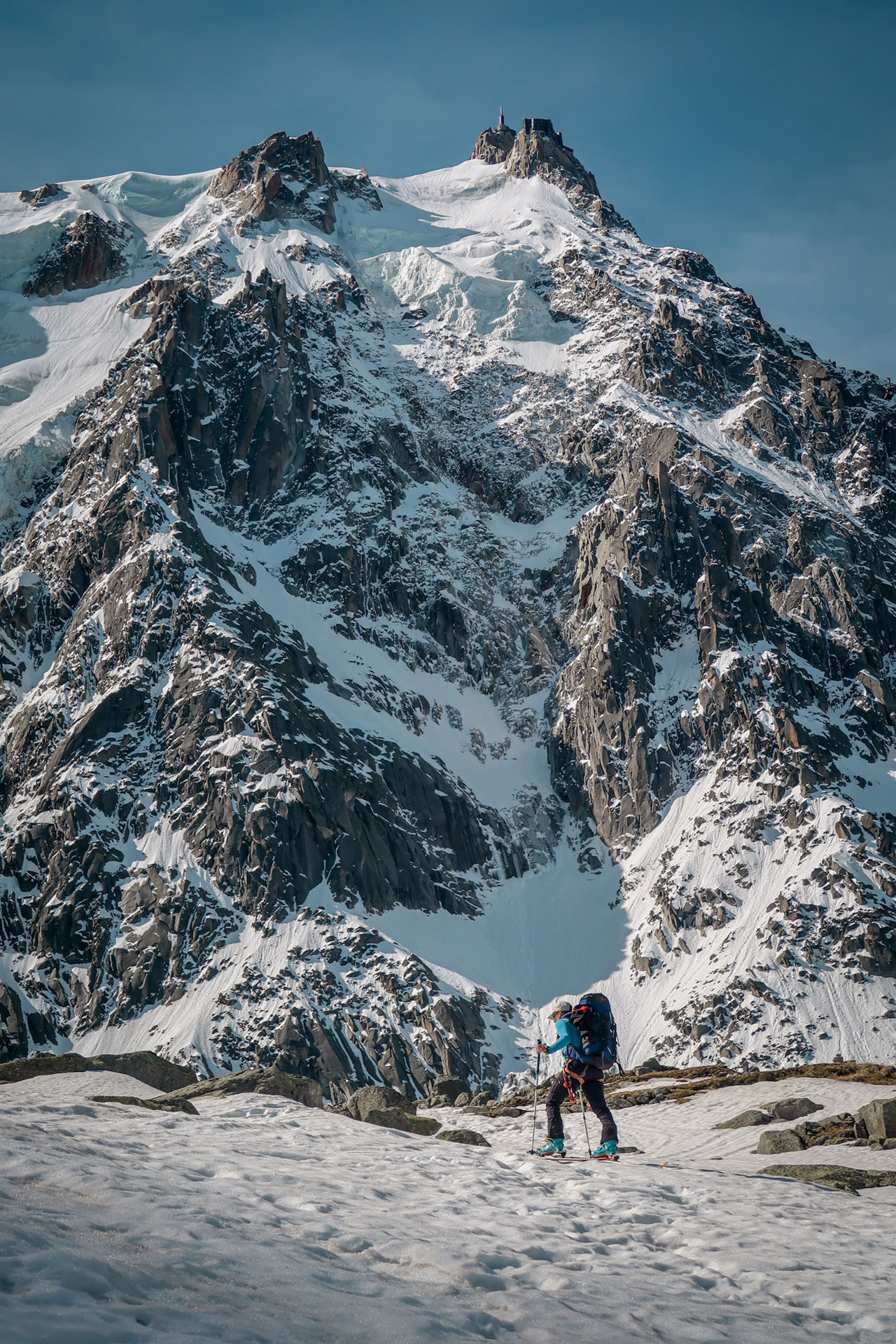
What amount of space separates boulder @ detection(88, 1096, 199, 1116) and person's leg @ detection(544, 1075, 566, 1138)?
253 inches

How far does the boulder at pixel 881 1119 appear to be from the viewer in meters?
19.7

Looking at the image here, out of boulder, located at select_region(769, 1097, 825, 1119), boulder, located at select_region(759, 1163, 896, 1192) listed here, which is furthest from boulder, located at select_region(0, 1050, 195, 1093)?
boulder, located at select_region(759, 1163, 896, 1192)

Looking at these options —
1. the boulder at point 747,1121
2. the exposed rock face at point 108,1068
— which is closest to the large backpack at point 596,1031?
the boulder at point 747,1121

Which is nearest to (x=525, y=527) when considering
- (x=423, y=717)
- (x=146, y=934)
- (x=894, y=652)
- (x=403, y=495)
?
(x=403, y=495)

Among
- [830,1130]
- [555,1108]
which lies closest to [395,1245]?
[555,1108]

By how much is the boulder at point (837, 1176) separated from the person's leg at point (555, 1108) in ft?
11.0

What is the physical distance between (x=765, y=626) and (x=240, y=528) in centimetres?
7861

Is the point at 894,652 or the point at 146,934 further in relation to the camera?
the point at 894,652

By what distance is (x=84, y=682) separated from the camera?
13112 centimetres

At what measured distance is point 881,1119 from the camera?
19859 millimetres

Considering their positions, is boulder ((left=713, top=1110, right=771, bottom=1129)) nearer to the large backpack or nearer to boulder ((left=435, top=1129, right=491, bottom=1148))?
boulder ((left=435, top=1129, right=491, bottom=1148))

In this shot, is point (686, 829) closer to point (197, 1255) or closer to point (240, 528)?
point (240, 528)

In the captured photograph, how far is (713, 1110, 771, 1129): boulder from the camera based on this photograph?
23375mm

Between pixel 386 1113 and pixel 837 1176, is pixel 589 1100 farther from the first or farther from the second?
pixel 386 1113
